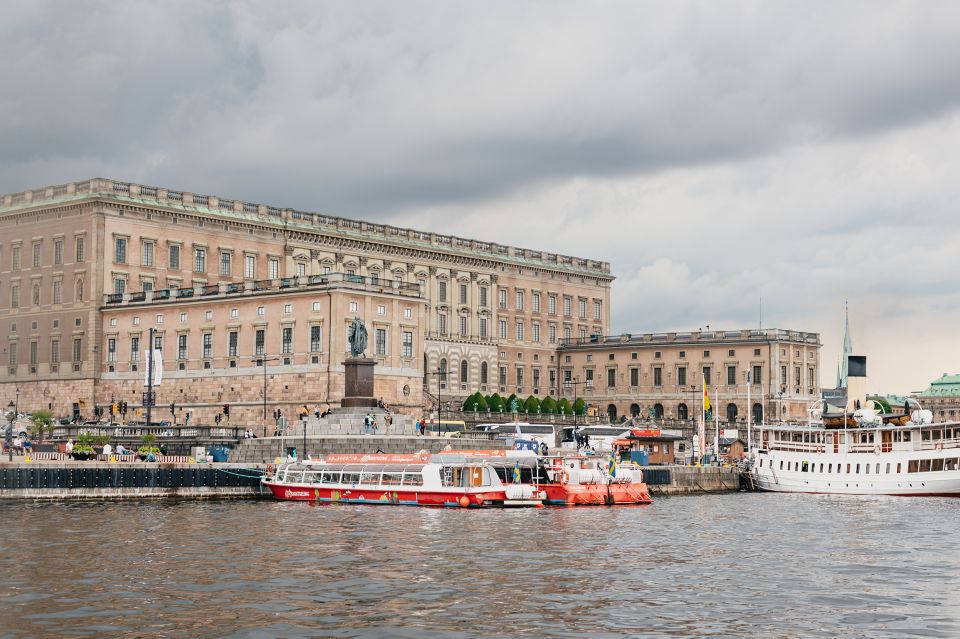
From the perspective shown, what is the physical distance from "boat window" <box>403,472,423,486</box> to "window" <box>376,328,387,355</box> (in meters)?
36.6

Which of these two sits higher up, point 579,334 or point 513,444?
point 579,334

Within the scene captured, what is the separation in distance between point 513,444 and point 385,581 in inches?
1793

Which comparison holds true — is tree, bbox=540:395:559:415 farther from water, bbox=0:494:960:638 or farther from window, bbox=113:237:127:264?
water, bbox=0:494:960:638

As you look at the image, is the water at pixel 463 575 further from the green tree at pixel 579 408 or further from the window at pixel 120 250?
the green tree at pixel 579 408

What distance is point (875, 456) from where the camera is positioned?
8231 centimetres

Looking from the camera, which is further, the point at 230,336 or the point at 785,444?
the point at 230,336

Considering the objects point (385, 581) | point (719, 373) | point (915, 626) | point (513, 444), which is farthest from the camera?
point (719, 373)

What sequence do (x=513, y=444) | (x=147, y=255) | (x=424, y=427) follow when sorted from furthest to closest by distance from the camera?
(x=147, y=255) < (x=424, y=427) < (x=513, y=444)

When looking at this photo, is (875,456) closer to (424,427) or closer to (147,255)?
(424,427)

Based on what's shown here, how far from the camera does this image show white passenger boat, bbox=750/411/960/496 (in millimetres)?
79875

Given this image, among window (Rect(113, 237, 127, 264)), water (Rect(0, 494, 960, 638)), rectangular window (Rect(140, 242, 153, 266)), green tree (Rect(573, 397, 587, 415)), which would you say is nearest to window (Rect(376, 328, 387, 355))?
rectangular window (Rect(140, 242, 153, 266))

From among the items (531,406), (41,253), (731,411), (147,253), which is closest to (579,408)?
(531,406)

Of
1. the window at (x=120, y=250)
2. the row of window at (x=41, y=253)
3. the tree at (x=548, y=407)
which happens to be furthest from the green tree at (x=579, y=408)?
the row of window at (x=41, y=253)

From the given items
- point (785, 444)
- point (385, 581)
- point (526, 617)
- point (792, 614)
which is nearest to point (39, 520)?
point (385, 581)
